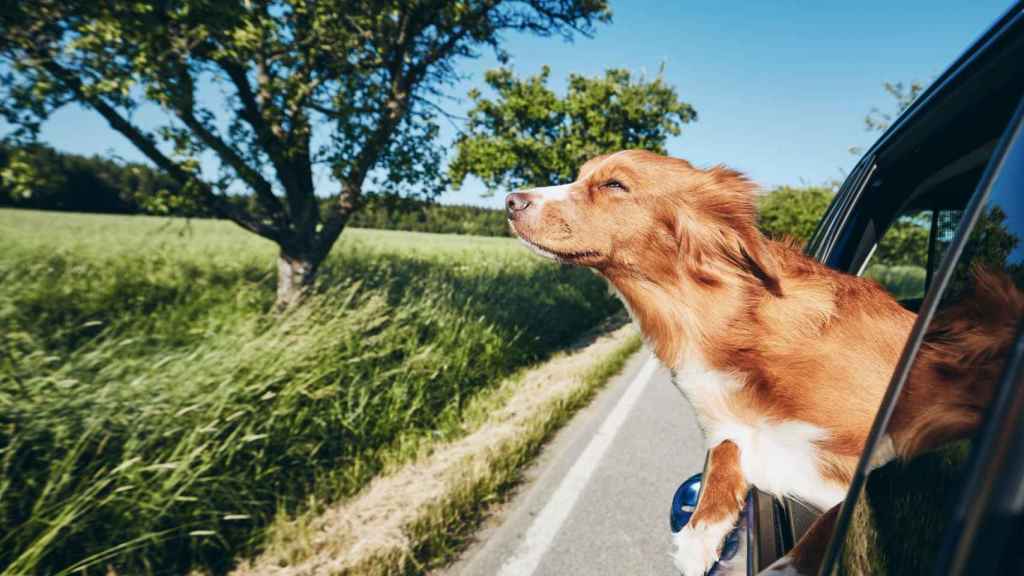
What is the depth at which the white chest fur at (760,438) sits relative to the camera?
137 cm

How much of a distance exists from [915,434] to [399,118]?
6357mm

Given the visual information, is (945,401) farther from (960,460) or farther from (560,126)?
(560,126)

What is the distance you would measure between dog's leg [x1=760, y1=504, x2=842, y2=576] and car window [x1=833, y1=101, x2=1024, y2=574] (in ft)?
0.98

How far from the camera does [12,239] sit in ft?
17.3

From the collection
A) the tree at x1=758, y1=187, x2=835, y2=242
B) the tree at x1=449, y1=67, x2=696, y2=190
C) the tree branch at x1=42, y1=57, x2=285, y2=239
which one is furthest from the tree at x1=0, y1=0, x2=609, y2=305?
the tree at x1=758, y1=187, x2=835, y2=242

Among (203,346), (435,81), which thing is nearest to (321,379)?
(203,346)

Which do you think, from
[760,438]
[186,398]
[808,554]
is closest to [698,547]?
[760,438]

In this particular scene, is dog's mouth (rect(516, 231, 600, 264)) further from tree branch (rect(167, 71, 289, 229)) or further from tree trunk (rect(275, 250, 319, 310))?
tree trunk (rect(275, 250, 319, 310))

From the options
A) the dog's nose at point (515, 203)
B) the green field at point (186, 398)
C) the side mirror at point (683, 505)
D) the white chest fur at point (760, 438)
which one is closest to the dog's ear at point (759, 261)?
the white chest fur at point (760, 438)

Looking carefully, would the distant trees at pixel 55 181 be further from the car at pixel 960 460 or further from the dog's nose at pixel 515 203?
the car at pixel 960 460

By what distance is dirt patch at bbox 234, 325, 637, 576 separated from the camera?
252cm

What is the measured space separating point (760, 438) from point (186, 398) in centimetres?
332

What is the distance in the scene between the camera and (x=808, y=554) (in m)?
1.04

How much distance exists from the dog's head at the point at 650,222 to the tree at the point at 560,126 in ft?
42.6
